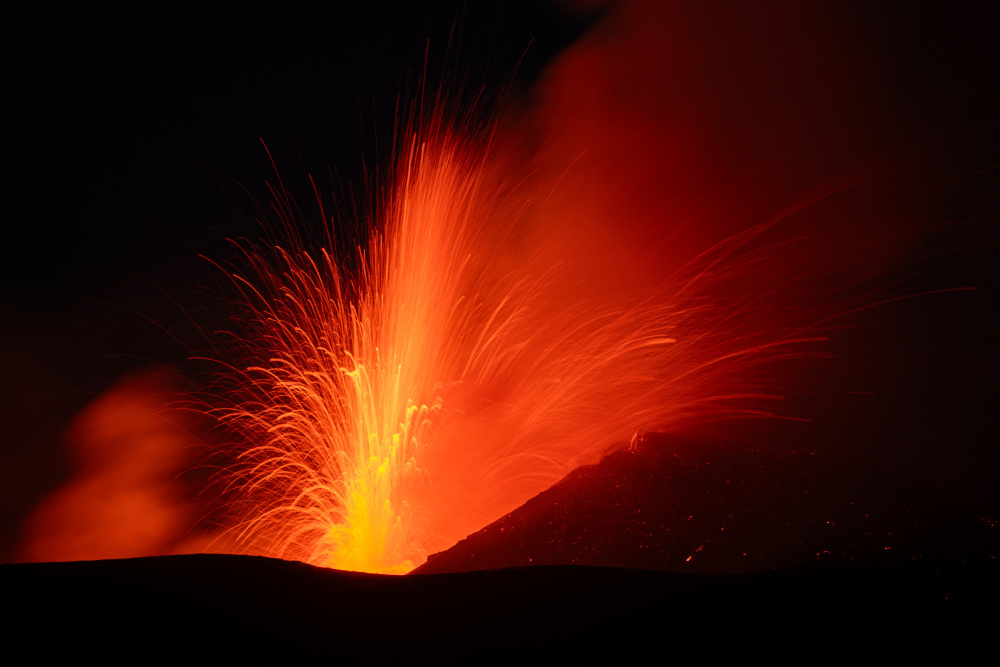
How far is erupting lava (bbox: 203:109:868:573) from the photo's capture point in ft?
21.5

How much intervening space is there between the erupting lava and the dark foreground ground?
12.6 feet

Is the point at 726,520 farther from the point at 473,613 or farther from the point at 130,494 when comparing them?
the point at 130,494

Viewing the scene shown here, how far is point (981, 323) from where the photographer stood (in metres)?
5.23

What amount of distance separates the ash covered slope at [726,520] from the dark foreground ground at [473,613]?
83 centimetres

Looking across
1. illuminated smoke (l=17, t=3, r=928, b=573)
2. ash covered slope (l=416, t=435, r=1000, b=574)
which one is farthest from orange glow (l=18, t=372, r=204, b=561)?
ash covered slope (l=416, t=435, r=1000, b=574)

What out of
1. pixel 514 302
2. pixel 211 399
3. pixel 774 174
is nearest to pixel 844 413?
pixel 774 174

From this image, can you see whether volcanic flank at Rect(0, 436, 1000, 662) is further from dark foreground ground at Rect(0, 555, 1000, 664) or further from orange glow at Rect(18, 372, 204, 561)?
orange glow at Rect(18, 372, 204, 561)

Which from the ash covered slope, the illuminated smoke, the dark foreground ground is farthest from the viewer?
the illuminated smoke

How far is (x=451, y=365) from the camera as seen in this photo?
7430 mm

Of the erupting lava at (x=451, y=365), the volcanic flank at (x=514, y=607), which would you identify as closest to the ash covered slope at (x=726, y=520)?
the volcanic flank at (x=514, y=607)

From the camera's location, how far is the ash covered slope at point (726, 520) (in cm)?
345

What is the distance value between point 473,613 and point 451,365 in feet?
16.7

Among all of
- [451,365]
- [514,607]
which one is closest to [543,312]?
[451,365]

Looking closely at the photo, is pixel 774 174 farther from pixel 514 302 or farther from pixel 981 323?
pixel 514 302
